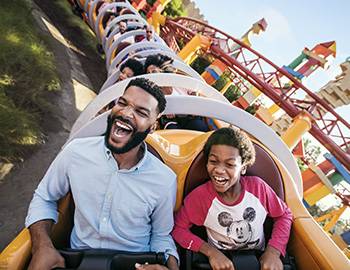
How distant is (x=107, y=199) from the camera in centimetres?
136

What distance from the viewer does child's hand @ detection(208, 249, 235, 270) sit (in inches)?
53.5

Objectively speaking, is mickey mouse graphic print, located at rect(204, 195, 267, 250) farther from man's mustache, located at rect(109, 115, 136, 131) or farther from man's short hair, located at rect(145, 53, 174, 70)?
man's short hair, located at rect(145, 53, 174, 70)

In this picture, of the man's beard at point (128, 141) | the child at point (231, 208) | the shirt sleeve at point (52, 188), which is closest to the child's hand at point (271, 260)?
the child at point (231, 208)

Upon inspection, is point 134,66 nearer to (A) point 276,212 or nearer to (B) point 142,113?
(B) point 142,113

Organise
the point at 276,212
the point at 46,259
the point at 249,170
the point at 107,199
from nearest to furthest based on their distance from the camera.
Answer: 1. the point at 46,259
2. the point at 107,199
3. the point at 276,212
4. the point at 249,170

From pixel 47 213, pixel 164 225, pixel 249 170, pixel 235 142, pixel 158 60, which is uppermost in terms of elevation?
pixel 235 142

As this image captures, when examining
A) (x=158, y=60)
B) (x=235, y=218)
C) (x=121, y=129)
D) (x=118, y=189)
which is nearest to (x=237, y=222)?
(x=235, y=218)

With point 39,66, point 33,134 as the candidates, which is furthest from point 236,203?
point 39,66

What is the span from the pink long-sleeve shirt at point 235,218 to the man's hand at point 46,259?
0.55 metres

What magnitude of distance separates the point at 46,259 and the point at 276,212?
108cm

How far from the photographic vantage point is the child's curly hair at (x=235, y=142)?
147cm

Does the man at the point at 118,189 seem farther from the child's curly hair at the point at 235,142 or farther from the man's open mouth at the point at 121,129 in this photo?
the child's curly hair at the point at 235,142

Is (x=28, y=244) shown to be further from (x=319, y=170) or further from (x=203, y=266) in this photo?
(x=319, y=170)

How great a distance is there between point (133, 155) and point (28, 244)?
1.87 ft
